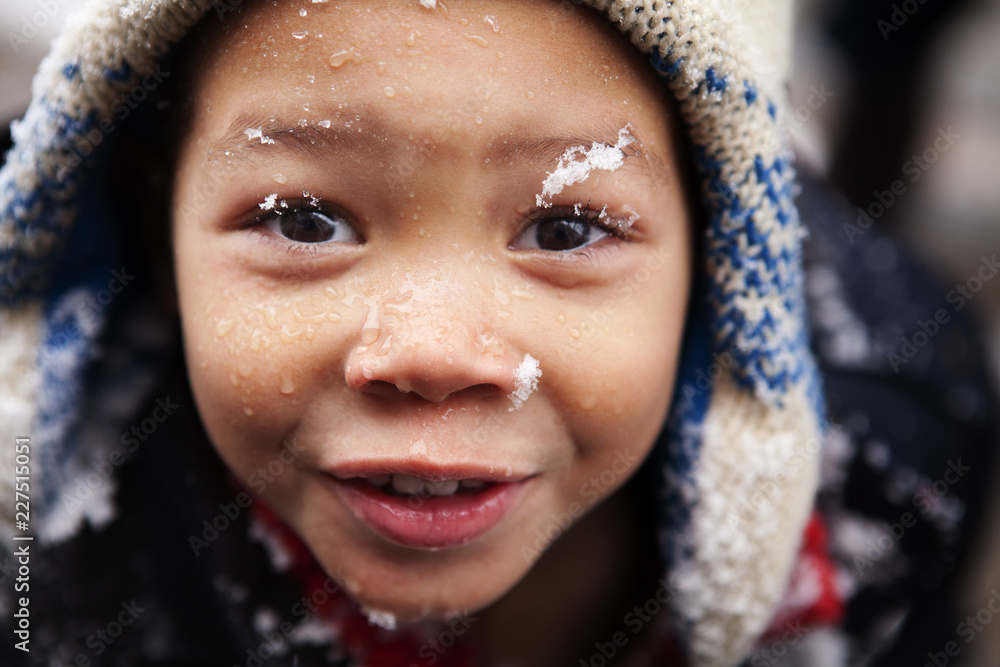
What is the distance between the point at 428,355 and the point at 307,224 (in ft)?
0.67

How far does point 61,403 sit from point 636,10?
812 millimetres

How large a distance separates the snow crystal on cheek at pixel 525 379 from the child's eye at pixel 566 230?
12 cm

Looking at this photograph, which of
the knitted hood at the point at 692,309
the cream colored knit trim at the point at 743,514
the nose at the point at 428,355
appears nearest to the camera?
the nose at the point at 428,355

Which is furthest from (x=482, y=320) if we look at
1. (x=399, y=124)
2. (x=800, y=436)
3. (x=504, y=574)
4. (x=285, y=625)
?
(x=285, y=625)

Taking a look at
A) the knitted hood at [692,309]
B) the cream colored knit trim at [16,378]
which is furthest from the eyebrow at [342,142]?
the cream colored knit trim at [16,378]

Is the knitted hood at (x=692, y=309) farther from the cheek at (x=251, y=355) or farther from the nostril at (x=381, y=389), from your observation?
the nostril at (x=381, y=389)

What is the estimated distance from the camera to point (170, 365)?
110 centimetres

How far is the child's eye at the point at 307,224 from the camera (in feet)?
2.51

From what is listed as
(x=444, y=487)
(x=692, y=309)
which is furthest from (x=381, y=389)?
(x=692, y=309)

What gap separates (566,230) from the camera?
2.61 feet

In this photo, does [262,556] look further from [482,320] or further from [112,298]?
[482,320]

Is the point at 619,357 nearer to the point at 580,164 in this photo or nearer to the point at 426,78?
the point at 580,164

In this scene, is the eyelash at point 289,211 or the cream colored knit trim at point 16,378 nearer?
the eyelash at point 289,211

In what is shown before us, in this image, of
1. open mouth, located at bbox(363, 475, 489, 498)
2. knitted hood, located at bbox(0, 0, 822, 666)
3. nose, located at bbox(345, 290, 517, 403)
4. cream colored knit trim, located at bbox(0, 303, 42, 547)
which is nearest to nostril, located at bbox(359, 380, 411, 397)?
nose, located at bbox(345, 290, 517, 403)
